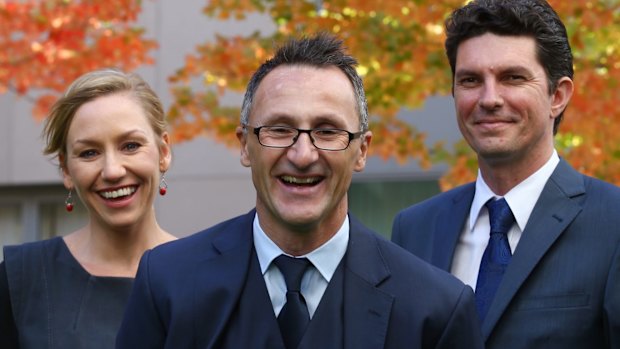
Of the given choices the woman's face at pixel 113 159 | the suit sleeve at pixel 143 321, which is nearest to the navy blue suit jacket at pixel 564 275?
the suit sleeve at pixel 143 321

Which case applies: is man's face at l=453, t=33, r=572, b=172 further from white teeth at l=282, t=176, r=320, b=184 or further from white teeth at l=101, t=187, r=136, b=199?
white teeth at l=101, t=187, r=136, b=199

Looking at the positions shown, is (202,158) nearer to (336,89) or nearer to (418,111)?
(418,111)

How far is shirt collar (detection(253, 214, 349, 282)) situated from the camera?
9.61 ft

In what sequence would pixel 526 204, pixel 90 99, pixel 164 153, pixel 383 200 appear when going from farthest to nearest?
pixel 383 200
pixel 164 153
pixel 90 99
pixel 526 204

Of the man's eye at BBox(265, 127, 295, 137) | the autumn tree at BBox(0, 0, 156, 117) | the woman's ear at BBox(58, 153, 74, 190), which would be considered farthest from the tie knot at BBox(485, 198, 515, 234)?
the autumn tree at BBox(0, 0, 156, 117)

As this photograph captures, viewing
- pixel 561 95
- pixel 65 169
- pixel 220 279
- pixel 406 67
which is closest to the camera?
pixel 220 279

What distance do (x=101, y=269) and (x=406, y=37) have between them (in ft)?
13.6

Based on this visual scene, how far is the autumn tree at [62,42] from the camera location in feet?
31.3

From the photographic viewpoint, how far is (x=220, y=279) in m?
2.91

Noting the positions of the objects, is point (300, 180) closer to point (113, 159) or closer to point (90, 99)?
point (113, 159)

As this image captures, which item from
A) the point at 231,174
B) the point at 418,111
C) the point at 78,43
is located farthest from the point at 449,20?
the point at 231,174

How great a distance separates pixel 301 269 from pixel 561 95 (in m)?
1.35

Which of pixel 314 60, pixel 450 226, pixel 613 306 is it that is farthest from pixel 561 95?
pixel 314 60

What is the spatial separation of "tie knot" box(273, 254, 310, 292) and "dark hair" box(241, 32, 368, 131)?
0.40 meters
